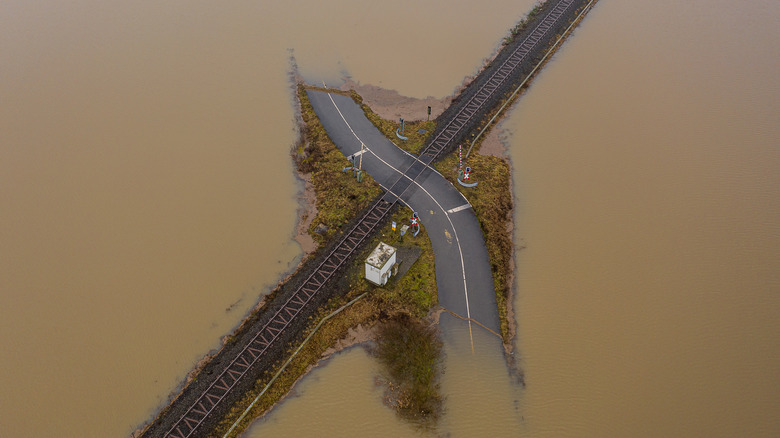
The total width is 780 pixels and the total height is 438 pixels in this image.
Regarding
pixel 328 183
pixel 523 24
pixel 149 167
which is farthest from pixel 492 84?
pixel 149 167

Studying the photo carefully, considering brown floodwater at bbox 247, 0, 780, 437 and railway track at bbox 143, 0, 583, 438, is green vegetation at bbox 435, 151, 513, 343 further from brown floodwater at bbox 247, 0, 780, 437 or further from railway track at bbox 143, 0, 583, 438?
railway track at bbox 143, 0, 583, 438

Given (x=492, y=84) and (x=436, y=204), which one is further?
(x=492, y=84)

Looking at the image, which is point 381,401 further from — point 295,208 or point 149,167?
point 149,167

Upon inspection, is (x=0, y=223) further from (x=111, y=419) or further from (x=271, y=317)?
(x=271, y=317)

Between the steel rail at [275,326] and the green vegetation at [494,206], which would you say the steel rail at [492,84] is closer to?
the green vegetation at [494,206]

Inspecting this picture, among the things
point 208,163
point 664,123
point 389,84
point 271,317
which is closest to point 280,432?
point 271,317

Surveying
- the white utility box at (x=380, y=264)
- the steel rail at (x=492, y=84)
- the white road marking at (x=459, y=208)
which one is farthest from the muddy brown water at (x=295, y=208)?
the white utility box at (x=380, y=264)
